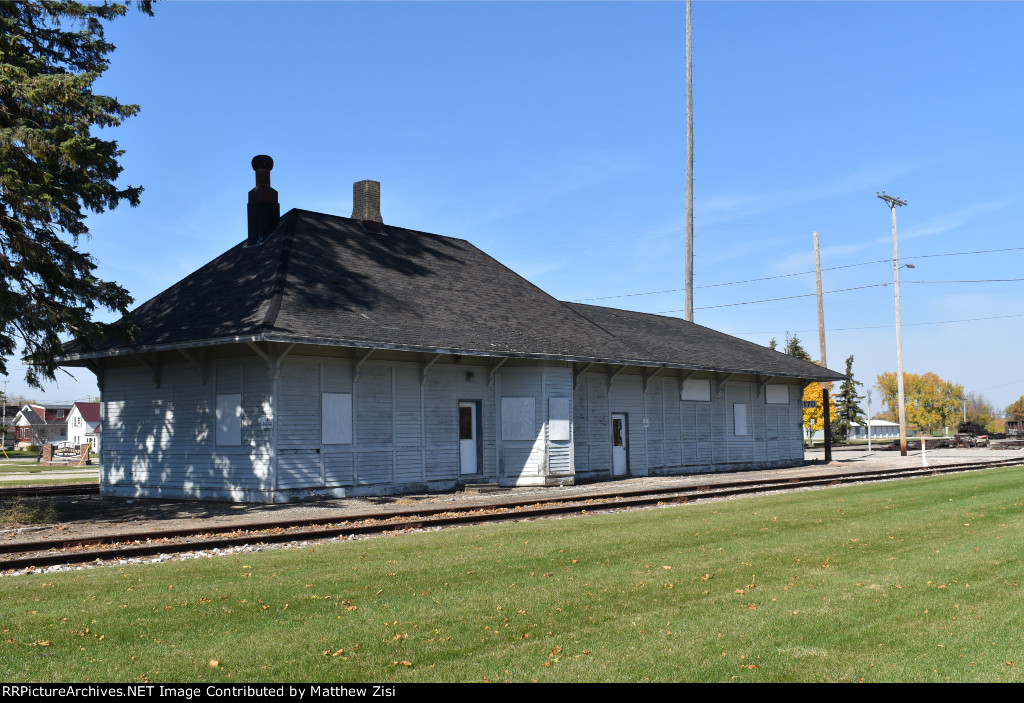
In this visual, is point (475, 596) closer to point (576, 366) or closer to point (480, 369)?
point (480, 369)

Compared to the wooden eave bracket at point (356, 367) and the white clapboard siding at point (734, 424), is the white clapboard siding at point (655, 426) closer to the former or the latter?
the white clapboard siding at point (734, 424)

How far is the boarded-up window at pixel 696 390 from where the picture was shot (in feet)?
104

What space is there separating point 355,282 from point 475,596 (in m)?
16.9

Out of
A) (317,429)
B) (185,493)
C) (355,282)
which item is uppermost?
(355,282)

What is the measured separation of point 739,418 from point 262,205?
1910cm

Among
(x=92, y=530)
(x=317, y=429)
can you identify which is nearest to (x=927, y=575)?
(x=92, y=530)

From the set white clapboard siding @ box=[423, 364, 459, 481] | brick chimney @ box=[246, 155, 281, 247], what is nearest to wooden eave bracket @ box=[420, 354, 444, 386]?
white clapboard siding @ box=[423, 364, 459, 481]

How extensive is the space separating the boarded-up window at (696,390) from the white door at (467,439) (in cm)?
955

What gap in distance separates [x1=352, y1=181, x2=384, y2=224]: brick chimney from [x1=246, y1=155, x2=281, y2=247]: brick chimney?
2974mm

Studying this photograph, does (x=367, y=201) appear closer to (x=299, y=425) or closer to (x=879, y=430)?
(x=299, y=425)

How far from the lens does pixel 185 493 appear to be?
2261 centimetres

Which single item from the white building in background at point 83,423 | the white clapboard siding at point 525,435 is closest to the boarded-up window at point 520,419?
the white clapboard siding at point 525,435

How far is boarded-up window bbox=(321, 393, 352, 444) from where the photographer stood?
845 inches

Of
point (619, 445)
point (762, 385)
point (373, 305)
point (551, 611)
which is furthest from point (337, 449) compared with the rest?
point (762, 385)
